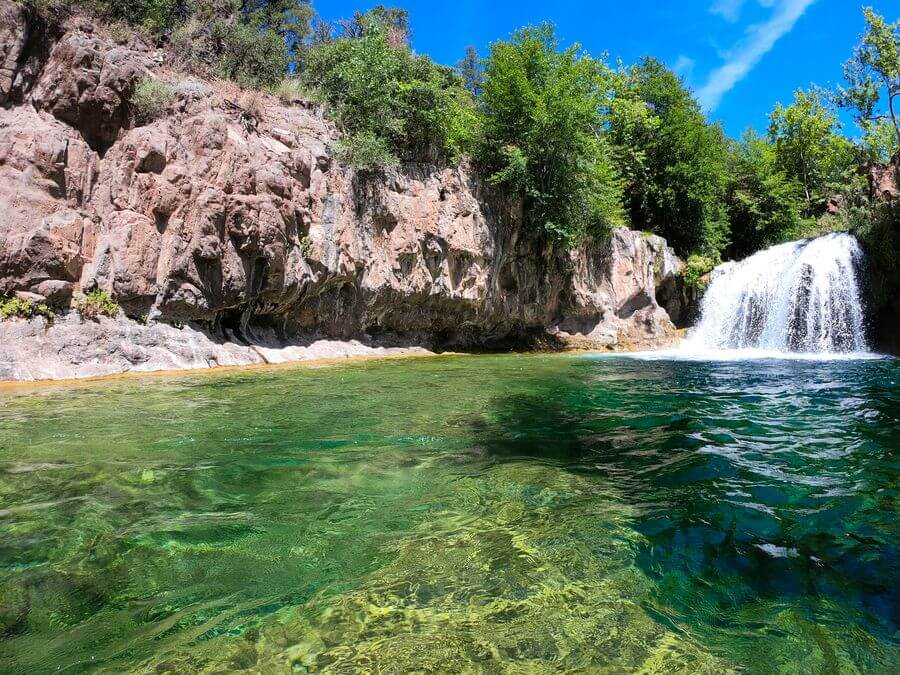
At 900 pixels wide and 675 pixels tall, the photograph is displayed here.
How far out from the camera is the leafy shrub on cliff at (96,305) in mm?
11852

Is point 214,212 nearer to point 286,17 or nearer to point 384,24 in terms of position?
point 384,24

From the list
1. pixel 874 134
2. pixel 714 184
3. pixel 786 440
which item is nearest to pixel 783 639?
pixel 786 440

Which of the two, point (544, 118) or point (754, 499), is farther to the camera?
point (544, 118)

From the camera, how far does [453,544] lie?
2885mm

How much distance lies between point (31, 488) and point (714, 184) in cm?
3139

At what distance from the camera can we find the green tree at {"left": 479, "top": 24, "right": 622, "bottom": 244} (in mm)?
20141

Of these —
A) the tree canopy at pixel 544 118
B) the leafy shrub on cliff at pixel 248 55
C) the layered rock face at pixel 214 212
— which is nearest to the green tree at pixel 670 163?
the tree canopy at pixel 544 118

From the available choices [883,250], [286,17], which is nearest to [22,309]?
[286,17]

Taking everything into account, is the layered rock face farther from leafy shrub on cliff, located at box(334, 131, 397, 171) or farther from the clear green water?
the clear green water

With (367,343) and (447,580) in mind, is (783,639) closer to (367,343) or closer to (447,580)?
(447,580)

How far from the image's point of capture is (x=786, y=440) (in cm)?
484

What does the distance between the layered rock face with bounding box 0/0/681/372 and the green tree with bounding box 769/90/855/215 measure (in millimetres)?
23703

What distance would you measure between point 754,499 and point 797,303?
18577 millimetres

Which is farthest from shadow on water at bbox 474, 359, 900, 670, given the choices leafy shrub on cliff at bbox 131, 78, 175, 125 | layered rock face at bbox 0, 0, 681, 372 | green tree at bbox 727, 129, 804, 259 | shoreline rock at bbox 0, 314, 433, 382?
green tree at bbox 727, 129, 804, 259
